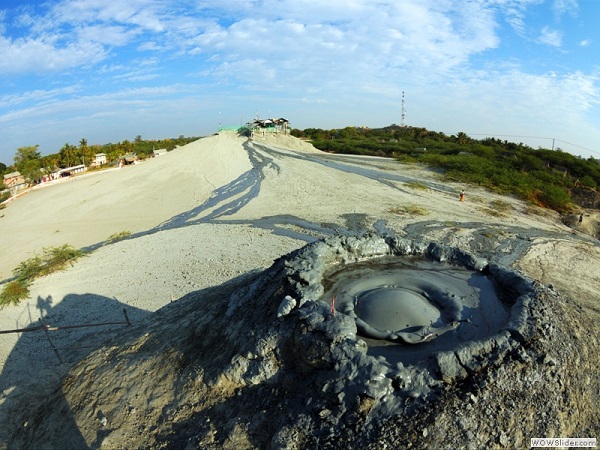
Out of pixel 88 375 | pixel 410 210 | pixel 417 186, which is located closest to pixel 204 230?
pixel 410 210

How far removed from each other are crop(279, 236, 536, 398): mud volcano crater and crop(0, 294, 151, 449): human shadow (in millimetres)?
3378

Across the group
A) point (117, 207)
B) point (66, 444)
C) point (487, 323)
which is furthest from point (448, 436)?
point (117, 207)

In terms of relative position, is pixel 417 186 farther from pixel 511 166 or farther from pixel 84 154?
pixel 84 154

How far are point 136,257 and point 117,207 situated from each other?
819 cm

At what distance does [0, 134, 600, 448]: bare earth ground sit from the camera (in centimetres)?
986

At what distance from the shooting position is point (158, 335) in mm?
6336

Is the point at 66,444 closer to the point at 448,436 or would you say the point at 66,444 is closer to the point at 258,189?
the point at 448,436

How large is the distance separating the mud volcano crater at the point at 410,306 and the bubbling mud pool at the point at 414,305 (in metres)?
0.01

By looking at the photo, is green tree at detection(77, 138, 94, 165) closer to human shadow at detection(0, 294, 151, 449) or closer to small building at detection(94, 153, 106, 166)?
small building at detection(94, 153, 106, 166)

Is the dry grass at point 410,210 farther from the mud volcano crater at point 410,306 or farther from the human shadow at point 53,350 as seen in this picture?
the human shadow at point 53,350

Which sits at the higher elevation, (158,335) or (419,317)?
(419,317)

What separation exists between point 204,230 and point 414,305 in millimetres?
11303

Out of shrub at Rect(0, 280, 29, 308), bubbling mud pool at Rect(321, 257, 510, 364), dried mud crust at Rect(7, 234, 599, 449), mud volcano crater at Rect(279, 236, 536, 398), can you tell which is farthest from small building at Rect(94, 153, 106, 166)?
bubbling mud pool at Rect(321, 257, 510, 364)

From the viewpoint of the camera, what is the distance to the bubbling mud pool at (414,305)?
14.5 feet
